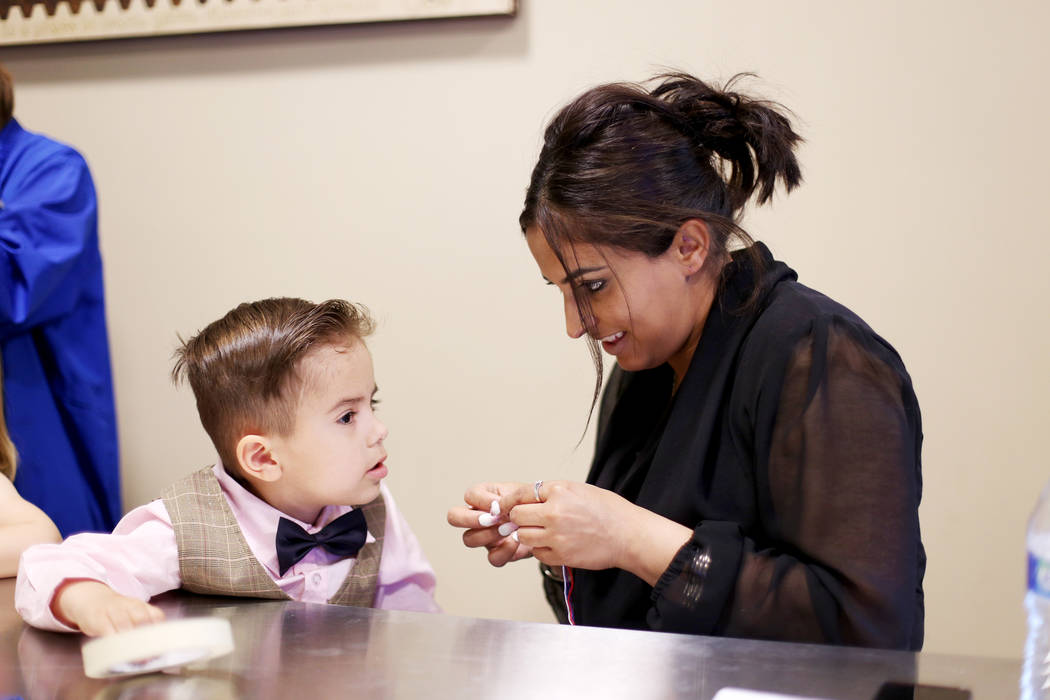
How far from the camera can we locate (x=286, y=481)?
1.30 m

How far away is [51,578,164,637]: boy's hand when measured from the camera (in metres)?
0.93

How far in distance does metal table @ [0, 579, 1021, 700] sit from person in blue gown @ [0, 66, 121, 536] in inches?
50.1

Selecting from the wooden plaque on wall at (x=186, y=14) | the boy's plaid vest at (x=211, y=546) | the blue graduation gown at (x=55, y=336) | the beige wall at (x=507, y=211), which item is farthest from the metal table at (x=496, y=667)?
the wooden plaque on wall at (x=186, y=14)

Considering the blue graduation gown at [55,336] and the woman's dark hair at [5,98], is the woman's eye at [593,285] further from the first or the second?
the woman's dark hair at [5,98]

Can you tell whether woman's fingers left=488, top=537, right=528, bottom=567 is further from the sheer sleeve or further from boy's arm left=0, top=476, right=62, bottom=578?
boy's arm left=0, top=476, right=62, bottom=578

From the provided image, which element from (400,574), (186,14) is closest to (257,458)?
(400,574)

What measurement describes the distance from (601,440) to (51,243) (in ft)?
4.36

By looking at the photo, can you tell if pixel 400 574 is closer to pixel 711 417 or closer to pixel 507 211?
pixel 711 417

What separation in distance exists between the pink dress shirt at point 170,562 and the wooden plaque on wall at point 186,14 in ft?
4.48

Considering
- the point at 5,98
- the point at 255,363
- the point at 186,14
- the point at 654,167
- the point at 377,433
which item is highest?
the point at 186,14

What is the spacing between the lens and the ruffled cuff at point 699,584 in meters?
1.11

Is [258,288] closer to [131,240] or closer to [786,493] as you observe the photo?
[131,240]

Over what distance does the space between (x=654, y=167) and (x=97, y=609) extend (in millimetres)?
841

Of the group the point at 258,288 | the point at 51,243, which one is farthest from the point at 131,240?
the point at 51,243
